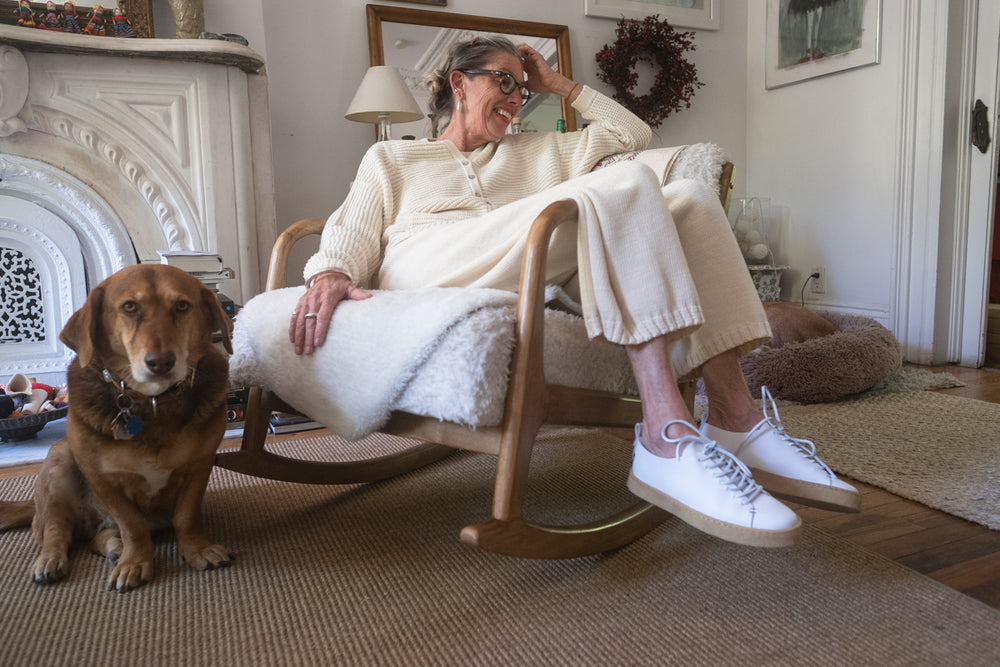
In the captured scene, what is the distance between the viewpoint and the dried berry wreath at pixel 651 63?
132 inches

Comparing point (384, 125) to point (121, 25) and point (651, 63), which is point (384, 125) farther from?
point (651, 63)

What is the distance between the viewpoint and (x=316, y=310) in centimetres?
125

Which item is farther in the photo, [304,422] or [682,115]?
[682,115]

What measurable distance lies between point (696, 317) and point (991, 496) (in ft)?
2.74

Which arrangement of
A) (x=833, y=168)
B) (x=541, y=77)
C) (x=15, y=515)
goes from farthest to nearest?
(x=833, y=168) → (x=541, y=77) → (x=15, y=515)

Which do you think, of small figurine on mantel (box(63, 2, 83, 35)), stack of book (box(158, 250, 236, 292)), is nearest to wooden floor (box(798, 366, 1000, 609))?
stack of book (box(158, 250, 236, 292))

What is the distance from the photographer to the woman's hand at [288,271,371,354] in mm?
1224

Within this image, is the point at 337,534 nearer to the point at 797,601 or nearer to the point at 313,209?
the point at 797,601

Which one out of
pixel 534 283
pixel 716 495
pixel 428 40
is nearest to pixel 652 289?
pixel 534 283

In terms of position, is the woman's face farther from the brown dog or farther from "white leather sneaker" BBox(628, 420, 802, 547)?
"white leather sneaker" BBox(628, 420, 802, 547)

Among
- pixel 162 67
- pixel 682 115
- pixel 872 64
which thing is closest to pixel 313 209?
pixel 162 67

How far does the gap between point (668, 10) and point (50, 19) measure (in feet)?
8.60

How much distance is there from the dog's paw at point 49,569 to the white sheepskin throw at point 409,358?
1.31 ft

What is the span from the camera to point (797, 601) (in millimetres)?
1010
